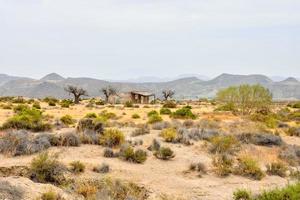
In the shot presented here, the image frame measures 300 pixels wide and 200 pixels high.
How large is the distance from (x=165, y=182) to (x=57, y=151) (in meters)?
5.39

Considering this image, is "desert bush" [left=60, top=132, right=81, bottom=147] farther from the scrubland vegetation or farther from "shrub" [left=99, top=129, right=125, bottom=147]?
"shrub" [left=99, top=129, right=125, bottom=147]

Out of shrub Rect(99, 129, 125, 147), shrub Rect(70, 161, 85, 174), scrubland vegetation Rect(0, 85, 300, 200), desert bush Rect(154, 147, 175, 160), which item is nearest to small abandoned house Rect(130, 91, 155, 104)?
scrubland vegetation Rect(0, 85, 300, 200)

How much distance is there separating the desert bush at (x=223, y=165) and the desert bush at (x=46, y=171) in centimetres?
651

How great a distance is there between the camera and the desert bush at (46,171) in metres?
15.4

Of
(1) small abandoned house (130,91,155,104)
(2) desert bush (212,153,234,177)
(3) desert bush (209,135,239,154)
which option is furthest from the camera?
(1) small abandoned house (130,91,155,104)

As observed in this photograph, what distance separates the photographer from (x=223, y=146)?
22562 mm

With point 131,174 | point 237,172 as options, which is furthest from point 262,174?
point 131,174

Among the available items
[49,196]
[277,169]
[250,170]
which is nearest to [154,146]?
[250,170]

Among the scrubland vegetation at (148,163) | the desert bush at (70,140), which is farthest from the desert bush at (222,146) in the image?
the desert bush at (70,140)

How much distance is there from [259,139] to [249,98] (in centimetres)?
2111

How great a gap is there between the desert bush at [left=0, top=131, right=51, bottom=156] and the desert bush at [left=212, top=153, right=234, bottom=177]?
7.24 meters

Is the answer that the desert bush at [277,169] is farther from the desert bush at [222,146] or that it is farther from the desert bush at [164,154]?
the desert bush at [164,154]

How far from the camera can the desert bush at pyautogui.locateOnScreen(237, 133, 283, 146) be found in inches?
1014

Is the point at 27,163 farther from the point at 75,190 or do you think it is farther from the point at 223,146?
the point at 223,146
